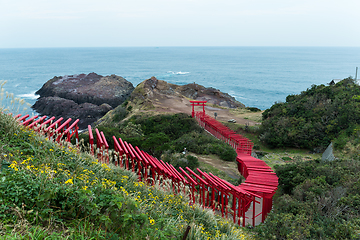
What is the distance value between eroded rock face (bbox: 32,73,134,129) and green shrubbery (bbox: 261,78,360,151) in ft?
102

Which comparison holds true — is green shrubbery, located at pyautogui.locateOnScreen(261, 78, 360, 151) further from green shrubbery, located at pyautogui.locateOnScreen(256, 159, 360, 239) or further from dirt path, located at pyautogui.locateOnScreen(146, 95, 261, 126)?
green shrubbery, located at pyautogui.locateOnScreen(256, 159, 360, 239)

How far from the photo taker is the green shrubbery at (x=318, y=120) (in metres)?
19.2

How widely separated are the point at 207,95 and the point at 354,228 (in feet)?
133

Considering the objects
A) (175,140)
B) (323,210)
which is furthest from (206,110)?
(323,210)

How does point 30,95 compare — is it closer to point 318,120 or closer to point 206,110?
point 206,110

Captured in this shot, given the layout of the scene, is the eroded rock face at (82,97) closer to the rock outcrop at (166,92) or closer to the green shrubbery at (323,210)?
the rock outcrop at (166,92)

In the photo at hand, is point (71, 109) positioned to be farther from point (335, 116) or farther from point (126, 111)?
point (335, 116)

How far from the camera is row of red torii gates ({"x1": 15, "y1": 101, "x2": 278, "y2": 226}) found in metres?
7.50

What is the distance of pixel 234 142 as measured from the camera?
1970 centimetres

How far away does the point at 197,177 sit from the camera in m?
9.98

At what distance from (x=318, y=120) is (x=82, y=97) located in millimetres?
47657

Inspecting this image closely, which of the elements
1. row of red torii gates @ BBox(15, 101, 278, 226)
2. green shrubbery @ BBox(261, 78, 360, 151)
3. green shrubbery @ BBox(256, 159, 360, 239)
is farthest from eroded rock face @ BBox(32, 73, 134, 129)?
green shrubbery @ BBox(256, 159, 360, 239)

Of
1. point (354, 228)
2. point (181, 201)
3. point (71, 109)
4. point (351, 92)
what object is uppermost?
point (351, 92)

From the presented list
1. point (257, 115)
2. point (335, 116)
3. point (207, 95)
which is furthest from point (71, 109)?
point (335, 116)
